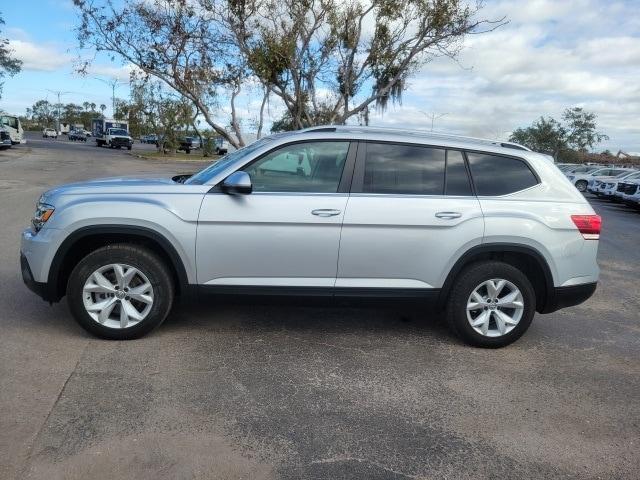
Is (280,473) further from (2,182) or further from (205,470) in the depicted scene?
(2,182)

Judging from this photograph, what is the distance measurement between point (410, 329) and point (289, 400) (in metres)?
1.88

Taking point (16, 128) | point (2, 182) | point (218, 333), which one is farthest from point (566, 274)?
point (16, 128)

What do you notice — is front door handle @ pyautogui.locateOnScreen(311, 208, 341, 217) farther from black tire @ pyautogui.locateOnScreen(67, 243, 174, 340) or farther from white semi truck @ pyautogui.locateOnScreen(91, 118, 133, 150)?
white semi truck @ pyautogui.locateOnScreen(91, 118, 133, 150)

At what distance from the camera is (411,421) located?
3.58 metres

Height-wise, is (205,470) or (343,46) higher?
(343,46)

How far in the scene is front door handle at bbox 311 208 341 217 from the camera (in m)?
4.47

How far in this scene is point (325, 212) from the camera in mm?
4477

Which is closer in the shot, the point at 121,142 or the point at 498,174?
the point at 498,174

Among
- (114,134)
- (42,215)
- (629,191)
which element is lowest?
(42,215)

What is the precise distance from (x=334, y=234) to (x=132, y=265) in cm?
161

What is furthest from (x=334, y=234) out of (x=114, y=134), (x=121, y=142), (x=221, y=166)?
(x=114, y=134)

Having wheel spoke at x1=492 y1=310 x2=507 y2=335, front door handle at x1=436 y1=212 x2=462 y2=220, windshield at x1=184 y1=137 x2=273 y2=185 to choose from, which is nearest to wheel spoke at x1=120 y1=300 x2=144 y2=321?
windshield at x1=184 y1=137 x2=273 y2=185

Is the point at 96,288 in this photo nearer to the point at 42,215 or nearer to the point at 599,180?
the point at 42,215

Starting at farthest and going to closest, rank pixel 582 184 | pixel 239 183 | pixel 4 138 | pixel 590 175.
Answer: pixel 4 138
pixel 582 184
pixel 590 175
pixel 239 183
